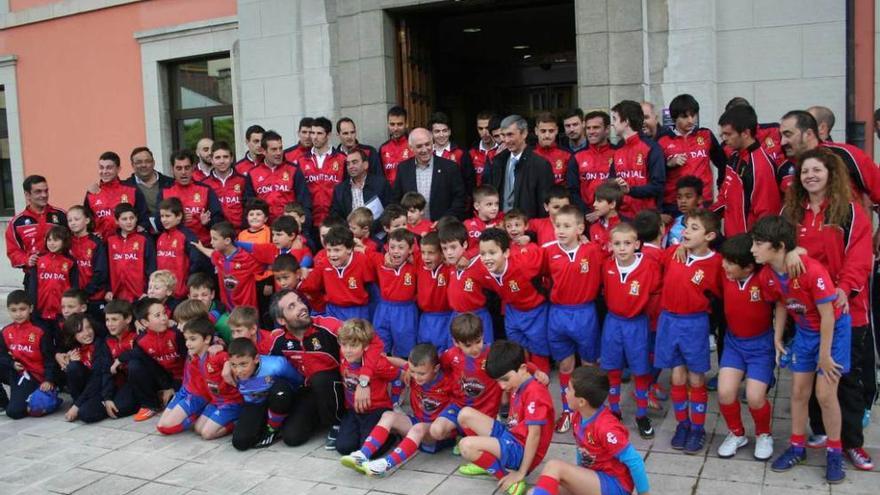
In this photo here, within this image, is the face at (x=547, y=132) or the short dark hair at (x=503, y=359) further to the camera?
the face at (x=547, y=132)

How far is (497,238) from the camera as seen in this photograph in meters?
5.50

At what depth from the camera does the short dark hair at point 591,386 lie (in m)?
4.12

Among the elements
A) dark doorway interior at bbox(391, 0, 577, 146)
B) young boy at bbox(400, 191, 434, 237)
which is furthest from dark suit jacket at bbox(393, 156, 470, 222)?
dark doorway interior at bbox(391, 0, 577, 146)

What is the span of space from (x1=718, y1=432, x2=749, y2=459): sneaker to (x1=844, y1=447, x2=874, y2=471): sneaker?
1.87 feet

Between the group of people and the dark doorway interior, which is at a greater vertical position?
the dark doorway interior

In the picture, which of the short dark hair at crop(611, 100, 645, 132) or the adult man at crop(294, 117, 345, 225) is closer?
the short dark hair at crop(611, 100, 645, 132)

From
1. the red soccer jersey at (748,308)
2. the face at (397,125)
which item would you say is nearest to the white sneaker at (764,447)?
the red soccer jersey at (748,308)

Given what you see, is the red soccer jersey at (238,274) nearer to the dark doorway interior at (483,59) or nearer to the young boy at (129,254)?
the young boy at (129,254)

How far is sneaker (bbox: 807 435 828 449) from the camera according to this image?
481 centimetres

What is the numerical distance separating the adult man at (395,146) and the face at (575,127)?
1641 millimetres

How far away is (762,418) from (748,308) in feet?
2.10

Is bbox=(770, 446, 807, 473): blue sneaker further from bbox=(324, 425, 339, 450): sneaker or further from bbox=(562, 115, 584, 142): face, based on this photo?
bbox=(562, 115, 584, 142): face

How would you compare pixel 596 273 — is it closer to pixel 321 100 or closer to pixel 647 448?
pixel 647 448

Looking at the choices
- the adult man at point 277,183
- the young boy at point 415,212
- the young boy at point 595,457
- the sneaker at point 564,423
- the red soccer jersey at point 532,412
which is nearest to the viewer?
the young boy at point 595,457
